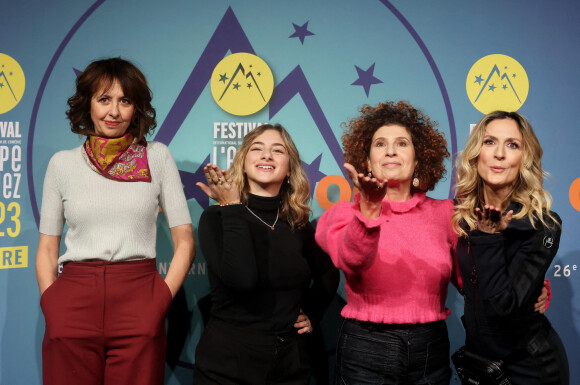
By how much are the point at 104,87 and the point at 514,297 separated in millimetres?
1834

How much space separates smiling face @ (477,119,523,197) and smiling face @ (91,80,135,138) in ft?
5.02

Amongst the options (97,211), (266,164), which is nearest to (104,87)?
(97,211)

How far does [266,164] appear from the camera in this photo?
7.33 feet

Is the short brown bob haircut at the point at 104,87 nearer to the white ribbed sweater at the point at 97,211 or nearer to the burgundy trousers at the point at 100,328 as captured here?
the white ribbed sweater at the point at 97,211

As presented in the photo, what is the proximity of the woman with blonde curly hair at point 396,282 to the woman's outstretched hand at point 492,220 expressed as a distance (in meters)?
0.23

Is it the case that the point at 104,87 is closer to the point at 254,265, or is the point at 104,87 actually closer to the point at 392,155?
the point at 254,265

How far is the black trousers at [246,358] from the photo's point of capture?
2014mm

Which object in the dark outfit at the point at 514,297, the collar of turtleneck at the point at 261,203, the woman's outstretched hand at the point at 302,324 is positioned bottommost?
the woman's outstretched hand at the point at 302,324

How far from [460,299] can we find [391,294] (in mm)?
1255

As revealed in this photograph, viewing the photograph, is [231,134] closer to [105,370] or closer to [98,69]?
[98,69]

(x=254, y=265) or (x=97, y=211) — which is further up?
(x=97, y=211)

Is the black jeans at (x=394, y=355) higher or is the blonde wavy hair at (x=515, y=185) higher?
the blonde wavy hair at (x=515, y=185)

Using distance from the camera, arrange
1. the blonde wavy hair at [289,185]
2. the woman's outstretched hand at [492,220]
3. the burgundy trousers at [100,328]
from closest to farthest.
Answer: the woman's outstretched hand at [492,220], the burgundy trousers at [100,328], the blonde wavy hair at [289,185]

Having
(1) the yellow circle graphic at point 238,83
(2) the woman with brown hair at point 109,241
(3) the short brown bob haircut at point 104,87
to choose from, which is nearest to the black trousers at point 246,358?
(2) the woman with brown hair at point 109,241
